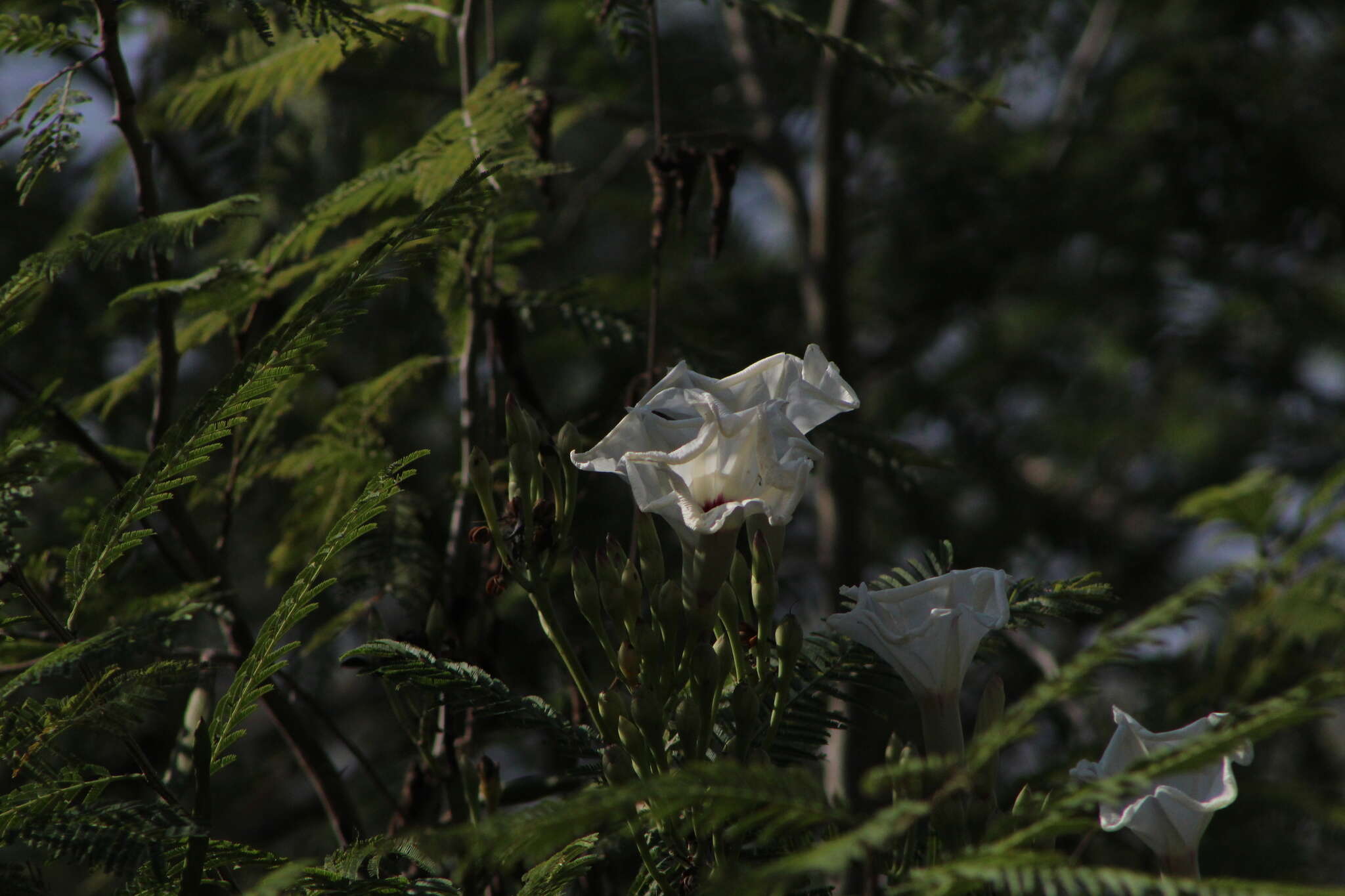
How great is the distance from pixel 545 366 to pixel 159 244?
2.08m

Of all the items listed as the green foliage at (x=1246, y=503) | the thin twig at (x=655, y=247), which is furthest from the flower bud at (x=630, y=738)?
the green foliage at (x=1246, y=503)

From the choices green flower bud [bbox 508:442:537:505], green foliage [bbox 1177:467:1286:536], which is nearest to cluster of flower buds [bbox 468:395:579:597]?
green flower bud [bbox 508:442:537:505]

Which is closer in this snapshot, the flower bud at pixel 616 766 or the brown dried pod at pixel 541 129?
the flower bud at pixel 616 766

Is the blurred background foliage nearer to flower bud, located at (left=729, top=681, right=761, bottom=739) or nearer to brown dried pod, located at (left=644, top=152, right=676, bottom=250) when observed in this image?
brown dried pod, located at (left=644, top=152, right=676, bottom=250)

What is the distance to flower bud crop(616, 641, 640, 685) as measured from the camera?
1.13 meters

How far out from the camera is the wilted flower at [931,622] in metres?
1.09

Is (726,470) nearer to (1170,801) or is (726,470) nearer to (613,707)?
(613,707)

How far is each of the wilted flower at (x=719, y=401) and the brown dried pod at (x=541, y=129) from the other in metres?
0.70

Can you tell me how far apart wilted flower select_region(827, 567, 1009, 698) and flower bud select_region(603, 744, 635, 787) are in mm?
235

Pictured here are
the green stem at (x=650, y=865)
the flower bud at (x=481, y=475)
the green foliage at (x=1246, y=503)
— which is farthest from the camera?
the green foliage at (x=1246, y=503)

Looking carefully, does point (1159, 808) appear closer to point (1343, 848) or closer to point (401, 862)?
point (401, 862)

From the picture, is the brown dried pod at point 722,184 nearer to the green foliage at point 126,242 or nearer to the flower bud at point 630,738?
the green foliage at point 126,242

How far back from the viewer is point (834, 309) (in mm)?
2990

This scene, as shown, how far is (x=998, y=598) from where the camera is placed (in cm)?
109
